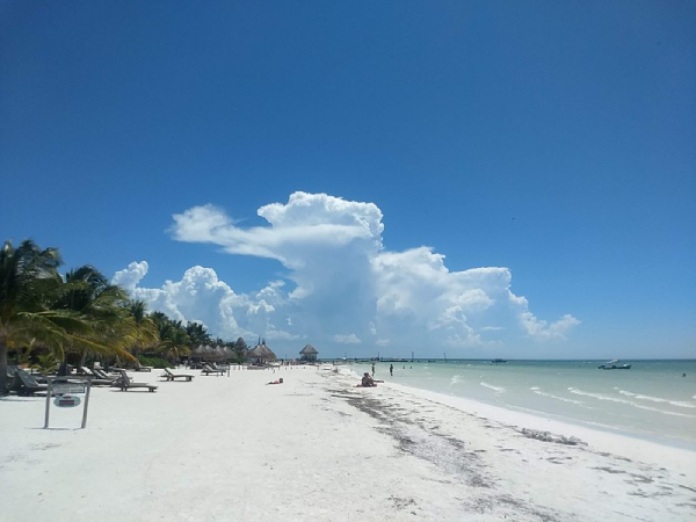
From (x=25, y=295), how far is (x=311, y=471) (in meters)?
12.5

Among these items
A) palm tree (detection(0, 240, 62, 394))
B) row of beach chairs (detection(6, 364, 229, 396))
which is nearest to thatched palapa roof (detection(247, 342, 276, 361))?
row of beach chairs (detection(6, 364, 229, 396))

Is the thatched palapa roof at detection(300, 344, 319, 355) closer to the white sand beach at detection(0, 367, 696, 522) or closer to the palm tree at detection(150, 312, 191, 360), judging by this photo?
the palm tree at detection(150, 312, 191, 360)

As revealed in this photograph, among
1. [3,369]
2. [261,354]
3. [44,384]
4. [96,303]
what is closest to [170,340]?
[261,354]

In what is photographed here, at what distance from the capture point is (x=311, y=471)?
752 centimetres

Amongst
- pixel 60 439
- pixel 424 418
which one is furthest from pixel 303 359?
pixel 60 439

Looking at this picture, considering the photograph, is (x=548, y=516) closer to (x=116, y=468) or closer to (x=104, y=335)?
(x=116, y=468)

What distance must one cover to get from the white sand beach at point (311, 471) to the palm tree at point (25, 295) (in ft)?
7.70

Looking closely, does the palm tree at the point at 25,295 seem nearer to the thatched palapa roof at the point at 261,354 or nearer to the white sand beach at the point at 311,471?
the white sand beach at the point at 311,471

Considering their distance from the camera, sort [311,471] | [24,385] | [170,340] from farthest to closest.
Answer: [170,340]
[24,385]
[311,471]

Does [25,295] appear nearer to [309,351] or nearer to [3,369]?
[3,369]

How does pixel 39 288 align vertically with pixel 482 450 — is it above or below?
above

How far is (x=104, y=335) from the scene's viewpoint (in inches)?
880

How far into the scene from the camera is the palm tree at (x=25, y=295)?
48.1 feet

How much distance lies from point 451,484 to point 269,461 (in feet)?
9.81
